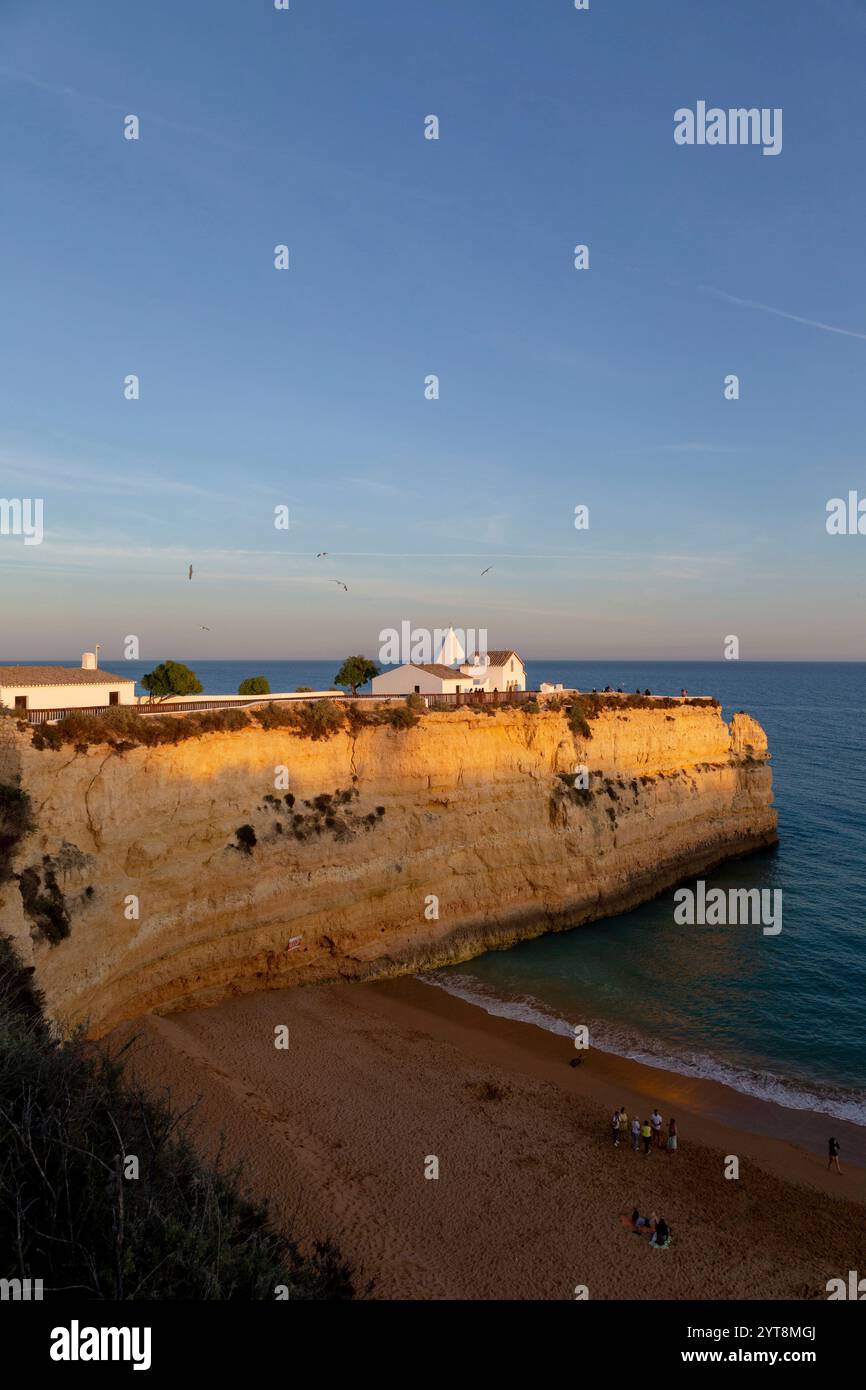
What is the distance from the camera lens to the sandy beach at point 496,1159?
14.9 metres

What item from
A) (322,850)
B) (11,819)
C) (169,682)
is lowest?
(322,850)

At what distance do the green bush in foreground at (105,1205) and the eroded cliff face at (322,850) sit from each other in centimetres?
1042

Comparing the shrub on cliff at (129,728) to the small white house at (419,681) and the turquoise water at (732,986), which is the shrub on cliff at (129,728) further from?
the small white house at (419,681)

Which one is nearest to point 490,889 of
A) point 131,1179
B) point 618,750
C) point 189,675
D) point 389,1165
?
point 618,750

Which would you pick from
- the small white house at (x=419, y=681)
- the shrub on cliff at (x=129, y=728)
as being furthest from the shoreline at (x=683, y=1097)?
the small white house at (x=419, y=681)

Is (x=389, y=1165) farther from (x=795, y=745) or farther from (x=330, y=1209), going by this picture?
(x=795, y=745)

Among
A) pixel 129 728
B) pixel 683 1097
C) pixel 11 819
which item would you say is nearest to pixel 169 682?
pixel 129 728

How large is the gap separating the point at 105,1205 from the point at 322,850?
2023 centimetres

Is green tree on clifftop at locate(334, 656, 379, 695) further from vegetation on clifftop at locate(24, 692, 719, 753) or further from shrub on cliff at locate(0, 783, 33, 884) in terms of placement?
shrub on cliff at locate(0, 783, 33, 884)

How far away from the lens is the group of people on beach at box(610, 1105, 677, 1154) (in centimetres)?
1888

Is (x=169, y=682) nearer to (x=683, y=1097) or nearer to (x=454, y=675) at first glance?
(x=454, y=675)

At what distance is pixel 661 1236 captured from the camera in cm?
1546

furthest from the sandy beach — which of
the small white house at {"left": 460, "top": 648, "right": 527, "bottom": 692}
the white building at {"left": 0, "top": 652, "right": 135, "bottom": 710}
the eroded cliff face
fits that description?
the small white house at {"left": 460, "top": 648, "right": 527, "bottom": 692}
